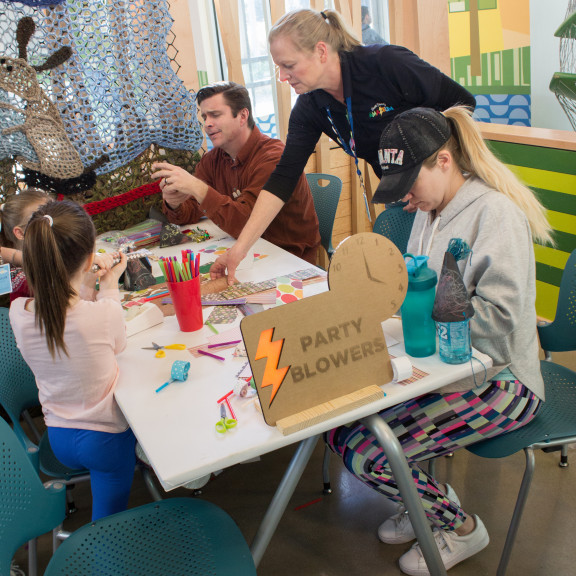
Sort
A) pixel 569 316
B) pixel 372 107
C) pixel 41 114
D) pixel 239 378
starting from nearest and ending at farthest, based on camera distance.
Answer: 1. pixel 239 378
2. pixel 569 316
3. pixel 372 107
4. pixel 41 114

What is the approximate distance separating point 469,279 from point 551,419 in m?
0.46

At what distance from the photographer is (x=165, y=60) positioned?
2748mm

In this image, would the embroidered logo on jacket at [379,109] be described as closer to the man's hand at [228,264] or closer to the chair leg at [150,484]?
the man's hand at [228,264]

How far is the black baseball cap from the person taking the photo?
1.54m

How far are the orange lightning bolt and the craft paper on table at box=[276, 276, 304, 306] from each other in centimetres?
56

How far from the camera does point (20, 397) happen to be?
1.84 metres

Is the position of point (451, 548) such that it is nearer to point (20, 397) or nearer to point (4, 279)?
point (20, 397)

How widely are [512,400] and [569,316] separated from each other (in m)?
0.43

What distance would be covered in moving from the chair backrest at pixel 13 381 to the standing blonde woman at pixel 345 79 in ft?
2.22

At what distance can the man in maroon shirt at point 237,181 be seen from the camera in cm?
244

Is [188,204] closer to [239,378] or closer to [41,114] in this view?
[41,114]

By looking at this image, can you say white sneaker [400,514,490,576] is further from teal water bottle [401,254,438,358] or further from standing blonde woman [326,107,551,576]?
teal water bottle [401,254,438,358]

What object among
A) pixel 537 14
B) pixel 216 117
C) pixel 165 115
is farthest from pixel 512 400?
pixel 537 14

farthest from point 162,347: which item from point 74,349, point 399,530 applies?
point 399,530
